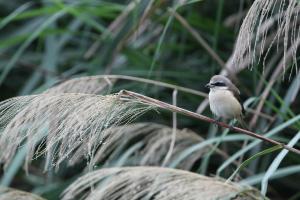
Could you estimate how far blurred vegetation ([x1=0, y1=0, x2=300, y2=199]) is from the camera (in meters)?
2.83

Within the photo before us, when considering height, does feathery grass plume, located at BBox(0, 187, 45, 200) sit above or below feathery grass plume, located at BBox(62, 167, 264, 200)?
below

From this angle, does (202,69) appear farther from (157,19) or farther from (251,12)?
(251,12)

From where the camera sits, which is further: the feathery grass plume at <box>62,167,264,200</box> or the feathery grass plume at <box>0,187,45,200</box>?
the feathery grass plume at <box>0,187,45,200</box>

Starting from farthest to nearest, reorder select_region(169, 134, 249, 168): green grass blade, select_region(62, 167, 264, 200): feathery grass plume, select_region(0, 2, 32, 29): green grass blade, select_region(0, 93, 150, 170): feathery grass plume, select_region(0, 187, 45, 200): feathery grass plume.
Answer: select_region(0, 2, 32, 29): green grass blade
select_region(169, 134, 249, 168): green grass blade
select_region(0, 187, 45, 200): feathery grass plume
select_region(62, 167, 264, 200): feathery grass plume
select_region(0, 93, 150, 170): feathery grass plume

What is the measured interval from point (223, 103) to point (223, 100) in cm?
1

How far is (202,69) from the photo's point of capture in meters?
3.75

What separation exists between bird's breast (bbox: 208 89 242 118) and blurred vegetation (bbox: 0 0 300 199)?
118 mm

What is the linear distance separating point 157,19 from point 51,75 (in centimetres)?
81

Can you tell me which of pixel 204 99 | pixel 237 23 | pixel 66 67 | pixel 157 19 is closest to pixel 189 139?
pixel 204 99

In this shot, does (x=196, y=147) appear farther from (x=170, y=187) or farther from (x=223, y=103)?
(x=170, y=187)

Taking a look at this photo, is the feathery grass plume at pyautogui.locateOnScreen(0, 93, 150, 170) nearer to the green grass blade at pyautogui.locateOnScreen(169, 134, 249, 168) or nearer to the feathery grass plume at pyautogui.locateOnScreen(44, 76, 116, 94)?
the feathery grass plume at pyautogui.locateOnScreen(44, 76, 116, 94)

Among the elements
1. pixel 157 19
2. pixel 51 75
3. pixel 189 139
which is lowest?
pixel 189 139

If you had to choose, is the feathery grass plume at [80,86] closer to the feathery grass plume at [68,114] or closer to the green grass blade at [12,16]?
the feathery grass plume at [68,114]

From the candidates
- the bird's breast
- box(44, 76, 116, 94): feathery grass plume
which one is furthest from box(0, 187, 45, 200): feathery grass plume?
the bird's breast
